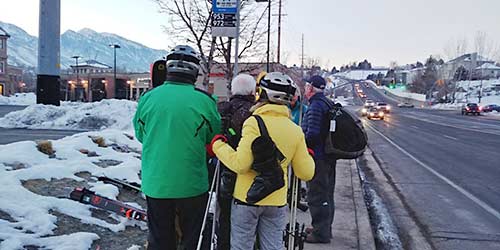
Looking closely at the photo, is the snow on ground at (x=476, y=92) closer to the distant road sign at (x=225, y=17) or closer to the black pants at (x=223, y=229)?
the distant road sign at (x=225, y=17)

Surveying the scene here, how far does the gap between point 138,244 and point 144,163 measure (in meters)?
1.76

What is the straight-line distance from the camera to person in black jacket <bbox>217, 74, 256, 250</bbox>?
12.4 feet

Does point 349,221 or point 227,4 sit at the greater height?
point 227,4

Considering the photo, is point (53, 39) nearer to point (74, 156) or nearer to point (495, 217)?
point (74, 156)

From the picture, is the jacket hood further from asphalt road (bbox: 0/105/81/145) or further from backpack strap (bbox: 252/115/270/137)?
asphalt road (bbox: 0/105/81/145)

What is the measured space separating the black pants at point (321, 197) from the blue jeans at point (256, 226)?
1901 millimetres

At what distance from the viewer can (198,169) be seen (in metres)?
3.75

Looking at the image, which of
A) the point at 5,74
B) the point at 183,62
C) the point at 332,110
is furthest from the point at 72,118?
the point at 5,74

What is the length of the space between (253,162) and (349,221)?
3.80 m

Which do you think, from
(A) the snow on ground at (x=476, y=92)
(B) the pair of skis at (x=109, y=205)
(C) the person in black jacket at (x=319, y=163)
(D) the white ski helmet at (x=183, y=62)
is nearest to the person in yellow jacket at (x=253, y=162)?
(D) the white ski helmet at (x=183, y=62)

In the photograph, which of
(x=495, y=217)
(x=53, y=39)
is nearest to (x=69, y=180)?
(x=495, y=217)

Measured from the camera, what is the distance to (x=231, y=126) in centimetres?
406

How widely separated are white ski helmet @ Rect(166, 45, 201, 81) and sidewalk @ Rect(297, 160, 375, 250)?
280 centimetres

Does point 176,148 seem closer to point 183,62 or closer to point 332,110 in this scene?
point 183,62
